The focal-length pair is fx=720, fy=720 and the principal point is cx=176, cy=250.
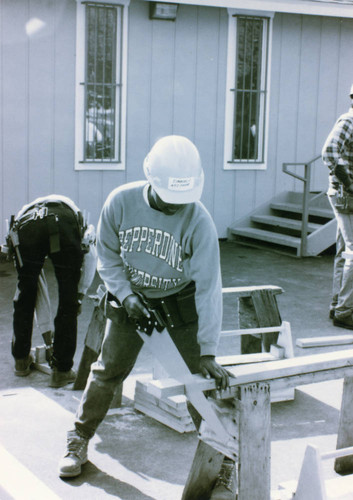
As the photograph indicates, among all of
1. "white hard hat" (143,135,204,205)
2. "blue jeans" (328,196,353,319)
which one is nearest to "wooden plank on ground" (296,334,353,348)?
"white hard hat" (143,135,204,205)

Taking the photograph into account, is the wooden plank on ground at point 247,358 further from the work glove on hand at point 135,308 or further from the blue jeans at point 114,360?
the work glove on hand at point 135,308

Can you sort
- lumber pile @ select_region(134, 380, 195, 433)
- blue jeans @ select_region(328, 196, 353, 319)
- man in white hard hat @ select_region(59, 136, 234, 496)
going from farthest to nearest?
blue jeans @ select_region(328, 196, 353, 319)
lumber pile @ select_region(134, 380, 195, 433)
man in white hard hat @ select_region(59, 136, 234, 496)

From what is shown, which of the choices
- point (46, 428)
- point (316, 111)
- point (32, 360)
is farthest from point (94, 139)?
point (46, 428)

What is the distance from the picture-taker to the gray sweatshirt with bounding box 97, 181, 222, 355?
10.9ft

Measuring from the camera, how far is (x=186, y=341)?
139 inches

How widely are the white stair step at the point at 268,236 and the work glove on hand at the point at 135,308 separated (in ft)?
24.2

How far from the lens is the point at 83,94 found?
1027 cm

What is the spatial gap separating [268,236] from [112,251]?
25.3 feet

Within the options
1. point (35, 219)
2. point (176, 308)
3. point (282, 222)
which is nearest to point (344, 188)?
point (35, 219)

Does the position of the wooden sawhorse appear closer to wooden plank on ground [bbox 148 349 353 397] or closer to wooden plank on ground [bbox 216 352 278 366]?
wooden plank on ground [bbox 148 349 353 397]

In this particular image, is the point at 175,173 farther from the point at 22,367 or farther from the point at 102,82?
the point at 102,82

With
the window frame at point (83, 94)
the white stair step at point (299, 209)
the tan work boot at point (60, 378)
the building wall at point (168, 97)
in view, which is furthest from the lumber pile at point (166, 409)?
the white stair step at point (299, 209)

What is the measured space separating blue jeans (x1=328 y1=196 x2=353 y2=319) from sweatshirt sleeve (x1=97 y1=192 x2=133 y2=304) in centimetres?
330

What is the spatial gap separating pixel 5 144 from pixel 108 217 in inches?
268
